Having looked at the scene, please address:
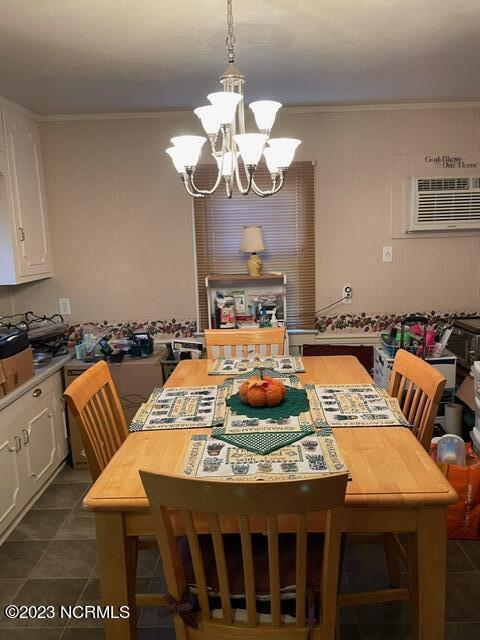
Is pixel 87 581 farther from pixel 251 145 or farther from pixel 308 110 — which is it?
pixel 308 110

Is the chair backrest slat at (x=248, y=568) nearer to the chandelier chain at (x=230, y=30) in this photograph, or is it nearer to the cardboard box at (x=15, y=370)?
the chandelier chain at (x=230, y=30)

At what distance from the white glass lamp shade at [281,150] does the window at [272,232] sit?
61.7 inches

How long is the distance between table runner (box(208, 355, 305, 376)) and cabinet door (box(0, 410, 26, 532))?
3.50 ft

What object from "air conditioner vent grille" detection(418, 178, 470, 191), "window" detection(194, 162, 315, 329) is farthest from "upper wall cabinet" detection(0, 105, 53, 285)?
"air conditioner vent grille" detection(418, 178, 470, 191)

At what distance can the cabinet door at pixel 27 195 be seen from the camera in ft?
9.70

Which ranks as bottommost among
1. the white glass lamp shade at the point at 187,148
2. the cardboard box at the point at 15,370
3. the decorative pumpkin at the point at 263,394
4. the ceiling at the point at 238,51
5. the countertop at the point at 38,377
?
the countertop at the point at 38,377

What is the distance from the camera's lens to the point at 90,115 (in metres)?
3.29

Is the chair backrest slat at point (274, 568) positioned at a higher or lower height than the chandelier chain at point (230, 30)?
lower

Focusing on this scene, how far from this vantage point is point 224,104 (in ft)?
5.14

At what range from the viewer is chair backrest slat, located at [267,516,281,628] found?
3.43ft

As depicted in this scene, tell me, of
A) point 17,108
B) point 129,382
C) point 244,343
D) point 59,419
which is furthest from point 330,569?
point 17,108

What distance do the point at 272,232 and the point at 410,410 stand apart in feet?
5.96

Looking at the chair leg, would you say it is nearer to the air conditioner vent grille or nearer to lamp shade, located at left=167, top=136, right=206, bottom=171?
lamp shade, located at left=167, top=136, right=206, bottom=171

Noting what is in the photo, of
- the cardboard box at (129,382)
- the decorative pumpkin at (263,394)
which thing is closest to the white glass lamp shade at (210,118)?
the decorative pumpkin at (263,394)
